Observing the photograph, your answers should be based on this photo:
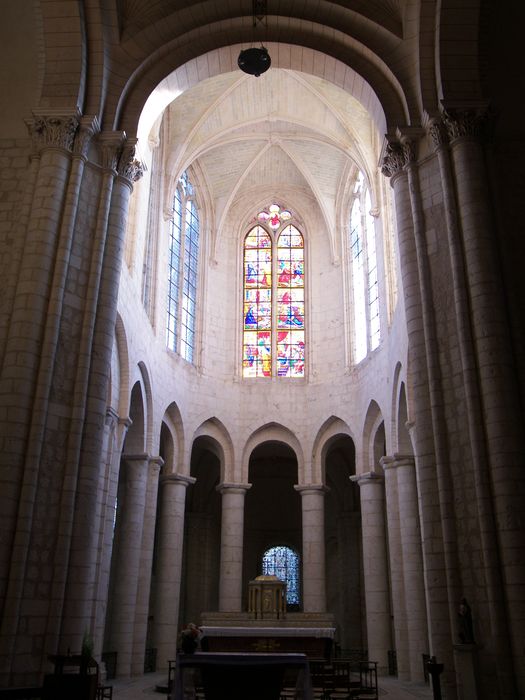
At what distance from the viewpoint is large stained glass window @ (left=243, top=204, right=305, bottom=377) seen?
23.3 m

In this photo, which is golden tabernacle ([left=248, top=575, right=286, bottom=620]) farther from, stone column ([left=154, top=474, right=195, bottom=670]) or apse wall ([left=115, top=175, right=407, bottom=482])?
apse wall ([left=115, top=175, right=407, bottom=482])

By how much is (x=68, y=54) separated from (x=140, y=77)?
4.81 feet

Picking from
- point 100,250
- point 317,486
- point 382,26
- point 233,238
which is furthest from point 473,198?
point 233,238

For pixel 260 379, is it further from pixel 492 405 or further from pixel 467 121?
pixel 492 405

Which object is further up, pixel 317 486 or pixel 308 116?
pixel 308 116

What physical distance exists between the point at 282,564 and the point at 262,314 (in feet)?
32.8

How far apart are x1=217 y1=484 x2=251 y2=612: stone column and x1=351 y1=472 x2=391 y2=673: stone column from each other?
3.66 meters

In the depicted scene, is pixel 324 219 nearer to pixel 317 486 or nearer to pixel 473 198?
pixel 317 486

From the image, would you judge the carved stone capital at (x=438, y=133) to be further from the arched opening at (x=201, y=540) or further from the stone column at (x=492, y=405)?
the arched opening at (x=201, y=540)

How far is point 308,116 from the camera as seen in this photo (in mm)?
21484

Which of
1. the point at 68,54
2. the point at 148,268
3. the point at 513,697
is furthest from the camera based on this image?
the point at 148,268

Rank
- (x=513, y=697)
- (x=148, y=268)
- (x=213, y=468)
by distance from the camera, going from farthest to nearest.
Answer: (x=213, y=468) → (x=148, y=268) → (x=513, y=697)

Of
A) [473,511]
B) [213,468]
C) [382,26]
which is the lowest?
[473,511]

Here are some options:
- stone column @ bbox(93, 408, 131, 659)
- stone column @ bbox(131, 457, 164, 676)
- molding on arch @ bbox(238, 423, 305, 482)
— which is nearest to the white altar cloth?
stone column @ bbox(93, 408, 131, 659)
